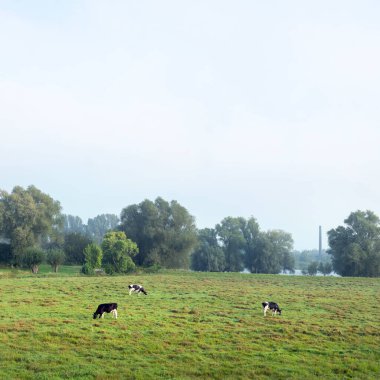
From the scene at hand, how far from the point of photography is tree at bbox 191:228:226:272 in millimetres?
100375

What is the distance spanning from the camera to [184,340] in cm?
1875

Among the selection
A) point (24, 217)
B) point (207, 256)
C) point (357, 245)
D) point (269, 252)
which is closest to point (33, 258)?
point (24, 217)

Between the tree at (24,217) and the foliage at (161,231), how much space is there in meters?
16.1

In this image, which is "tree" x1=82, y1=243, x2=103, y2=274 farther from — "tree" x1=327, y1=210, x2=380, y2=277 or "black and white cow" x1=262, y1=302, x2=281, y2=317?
"tree" x1=327, y1=210, x2=380, y2=277

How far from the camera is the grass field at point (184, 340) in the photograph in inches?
579

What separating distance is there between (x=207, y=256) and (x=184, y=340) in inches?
3286

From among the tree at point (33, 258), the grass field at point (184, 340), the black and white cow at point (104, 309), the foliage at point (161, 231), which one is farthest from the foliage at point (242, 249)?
the black and white cow at point (104, 309)

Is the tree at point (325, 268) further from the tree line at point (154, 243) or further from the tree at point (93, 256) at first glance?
the tree at point (93, 256)

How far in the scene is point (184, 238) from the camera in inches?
3410

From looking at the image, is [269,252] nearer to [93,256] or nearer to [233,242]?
[233,242]

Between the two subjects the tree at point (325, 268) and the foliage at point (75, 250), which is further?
the tree at point (325, 268)

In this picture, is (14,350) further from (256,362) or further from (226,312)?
(226,312)

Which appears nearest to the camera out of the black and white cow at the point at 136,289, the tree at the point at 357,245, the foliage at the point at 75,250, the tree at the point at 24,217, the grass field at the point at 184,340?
the grass field at the point at 184,340

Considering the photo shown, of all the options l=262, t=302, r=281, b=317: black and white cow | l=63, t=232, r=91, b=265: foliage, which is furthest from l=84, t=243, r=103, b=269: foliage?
l=262, t=302, r=281, b=317: black and white cow
